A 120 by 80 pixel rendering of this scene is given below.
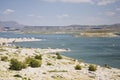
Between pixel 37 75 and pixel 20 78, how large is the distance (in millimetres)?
2996

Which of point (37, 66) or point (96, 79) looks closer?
point (96, 79)

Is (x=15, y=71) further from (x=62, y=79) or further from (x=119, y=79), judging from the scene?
(x=119, y=79)

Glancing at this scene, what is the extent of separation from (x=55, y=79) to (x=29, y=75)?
271 cm

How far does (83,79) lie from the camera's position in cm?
2920

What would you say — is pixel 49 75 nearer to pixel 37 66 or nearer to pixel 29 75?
pixel 29 75

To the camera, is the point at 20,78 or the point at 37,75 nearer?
the point at 20,78

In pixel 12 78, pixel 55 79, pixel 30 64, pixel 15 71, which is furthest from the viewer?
pixel 30 64

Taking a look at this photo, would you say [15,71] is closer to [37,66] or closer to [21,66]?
[21,66]

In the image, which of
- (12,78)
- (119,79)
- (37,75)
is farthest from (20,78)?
(119,79)

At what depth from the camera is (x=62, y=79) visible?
2831 centimetres

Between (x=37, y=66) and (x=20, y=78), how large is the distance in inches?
388

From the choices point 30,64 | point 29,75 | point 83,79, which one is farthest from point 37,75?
point 30,64

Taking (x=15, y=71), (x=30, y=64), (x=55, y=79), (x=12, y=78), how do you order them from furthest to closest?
(x=30, y=64) < (x=15, y=71) < (x=55, y=79) < (x=12, y=78)

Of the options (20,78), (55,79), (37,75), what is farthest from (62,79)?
(20,78)
